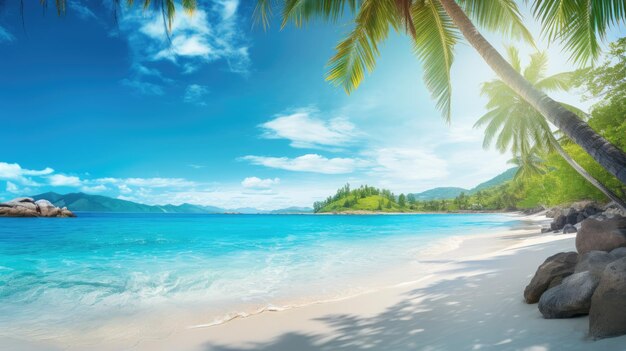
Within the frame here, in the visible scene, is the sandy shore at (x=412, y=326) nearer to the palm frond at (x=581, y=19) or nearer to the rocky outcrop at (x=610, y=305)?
the rocky outcrop at (x=610, y=305)

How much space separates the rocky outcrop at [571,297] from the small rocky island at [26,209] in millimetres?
77198

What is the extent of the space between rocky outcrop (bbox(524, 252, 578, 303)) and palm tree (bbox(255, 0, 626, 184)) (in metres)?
1.72

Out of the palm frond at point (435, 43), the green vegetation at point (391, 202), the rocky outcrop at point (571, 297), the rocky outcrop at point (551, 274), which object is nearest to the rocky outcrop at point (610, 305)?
the rocky outcrop at point (571, 297)

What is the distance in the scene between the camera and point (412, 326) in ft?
12.9

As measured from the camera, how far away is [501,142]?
20.5m

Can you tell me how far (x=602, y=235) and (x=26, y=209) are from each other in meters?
78.1

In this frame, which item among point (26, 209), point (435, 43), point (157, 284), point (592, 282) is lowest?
point (157, 284)

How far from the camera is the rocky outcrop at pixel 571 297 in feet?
9.46

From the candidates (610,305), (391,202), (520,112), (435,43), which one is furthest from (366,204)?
(610,305)

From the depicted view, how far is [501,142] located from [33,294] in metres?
24.0

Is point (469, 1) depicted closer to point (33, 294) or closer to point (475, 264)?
point (475, 264)

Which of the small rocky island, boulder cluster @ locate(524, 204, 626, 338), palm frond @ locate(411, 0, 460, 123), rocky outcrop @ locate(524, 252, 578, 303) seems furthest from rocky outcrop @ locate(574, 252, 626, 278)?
the small rocky island

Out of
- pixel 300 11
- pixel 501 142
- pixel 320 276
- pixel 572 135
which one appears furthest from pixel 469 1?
pixel 501 142

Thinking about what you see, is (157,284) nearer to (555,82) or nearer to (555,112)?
(555,112)
